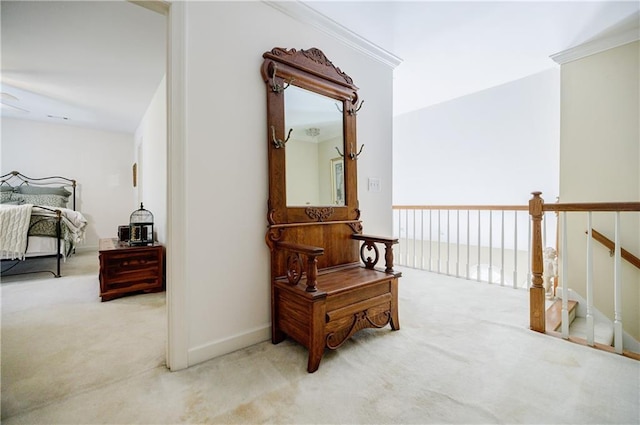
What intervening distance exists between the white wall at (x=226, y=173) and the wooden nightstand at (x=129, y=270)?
154cm

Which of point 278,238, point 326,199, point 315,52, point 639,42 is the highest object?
point 639,42

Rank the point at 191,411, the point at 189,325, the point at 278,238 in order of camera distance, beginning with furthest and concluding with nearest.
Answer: the point at 278,238
the point at 189,325
the point at 191,411

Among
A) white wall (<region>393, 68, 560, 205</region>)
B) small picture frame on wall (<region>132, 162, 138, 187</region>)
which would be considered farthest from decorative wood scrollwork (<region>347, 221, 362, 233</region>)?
small picture frame on wall (<region>132, 162, 138, 187</region>)

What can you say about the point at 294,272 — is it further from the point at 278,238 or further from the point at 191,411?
the point at 191,411

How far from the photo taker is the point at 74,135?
4.86 m

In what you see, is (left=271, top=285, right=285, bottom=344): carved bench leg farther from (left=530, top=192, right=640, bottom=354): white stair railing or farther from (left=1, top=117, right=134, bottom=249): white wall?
(left=1, top=117, right=134, bottom=249): white wall

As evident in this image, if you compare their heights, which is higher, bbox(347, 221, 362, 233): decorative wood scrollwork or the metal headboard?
the metal headboard

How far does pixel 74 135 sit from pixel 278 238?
5610mm

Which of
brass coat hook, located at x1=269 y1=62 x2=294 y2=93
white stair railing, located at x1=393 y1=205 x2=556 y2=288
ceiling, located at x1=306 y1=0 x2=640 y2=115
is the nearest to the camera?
brass coat hook, located at x1=269 y1=62 x2=294 y2=93

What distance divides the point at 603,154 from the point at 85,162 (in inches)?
303

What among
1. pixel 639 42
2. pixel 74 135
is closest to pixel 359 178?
pixel 639 42

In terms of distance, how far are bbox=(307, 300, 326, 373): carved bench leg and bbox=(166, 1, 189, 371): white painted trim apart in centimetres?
71

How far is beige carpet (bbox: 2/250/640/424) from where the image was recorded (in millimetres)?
1102

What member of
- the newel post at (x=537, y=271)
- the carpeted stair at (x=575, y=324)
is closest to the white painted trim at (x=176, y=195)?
the newel post at (x=537, y=271)
